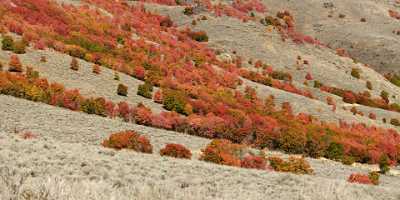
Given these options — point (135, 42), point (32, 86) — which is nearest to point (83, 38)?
point (135, 42)

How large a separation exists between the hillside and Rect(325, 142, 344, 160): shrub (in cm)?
9

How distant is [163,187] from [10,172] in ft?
14.1

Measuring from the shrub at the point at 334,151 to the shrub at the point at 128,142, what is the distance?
Answer: 14.6 m

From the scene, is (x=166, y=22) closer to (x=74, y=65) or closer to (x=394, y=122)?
(x=394, y=122)

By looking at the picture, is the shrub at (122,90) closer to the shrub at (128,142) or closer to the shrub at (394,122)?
the shrub at (128,142)

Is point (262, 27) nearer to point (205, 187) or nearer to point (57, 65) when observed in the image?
point (57, 65)

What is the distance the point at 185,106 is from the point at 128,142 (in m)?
13.8

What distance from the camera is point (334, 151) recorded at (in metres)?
37.6

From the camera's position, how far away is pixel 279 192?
2117 cm

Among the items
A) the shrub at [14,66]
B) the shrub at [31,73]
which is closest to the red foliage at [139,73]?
the shrub at [31,73]

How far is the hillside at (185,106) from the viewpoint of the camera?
20.2 metres

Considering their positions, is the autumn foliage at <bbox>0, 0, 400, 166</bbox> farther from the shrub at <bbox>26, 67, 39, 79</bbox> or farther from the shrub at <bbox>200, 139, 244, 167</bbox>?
the shrub at <bbox>26, 67, 39, 79</bbox>

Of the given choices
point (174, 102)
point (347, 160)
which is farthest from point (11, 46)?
point (347, 160)

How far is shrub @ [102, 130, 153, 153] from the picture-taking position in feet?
85.3
